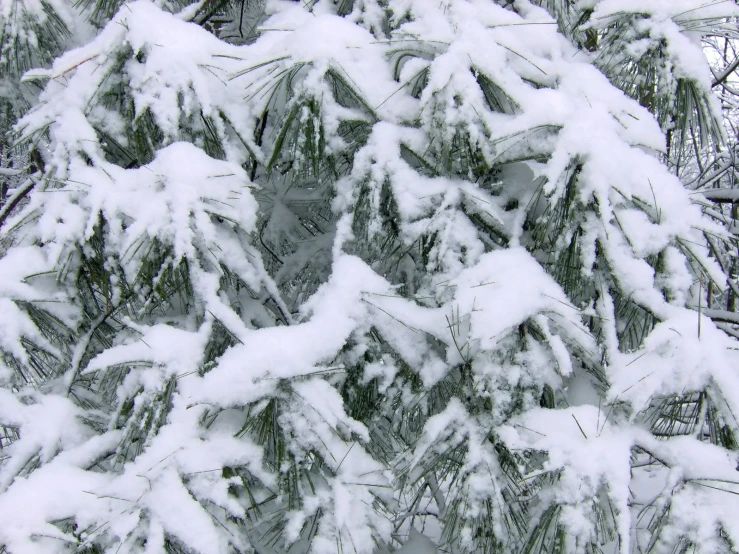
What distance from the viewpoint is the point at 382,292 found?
1231mm

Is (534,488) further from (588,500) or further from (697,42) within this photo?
(697,42)

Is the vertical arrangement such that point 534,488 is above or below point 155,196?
below

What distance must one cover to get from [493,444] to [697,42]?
113cm

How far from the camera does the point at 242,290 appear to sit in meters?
1.52

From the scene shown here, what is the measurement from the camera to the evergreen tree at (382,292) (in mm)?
1031

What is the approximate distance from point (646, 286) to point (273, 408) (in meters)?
0.85

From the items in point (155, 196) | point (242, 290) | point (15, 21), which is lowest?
point (242, 290)

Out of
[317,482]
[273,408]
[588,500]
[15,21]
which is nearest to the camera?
[588,500]

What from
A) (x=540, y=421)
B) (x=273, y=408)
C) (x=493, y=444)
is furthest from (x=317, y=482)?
(x=540, y=421)

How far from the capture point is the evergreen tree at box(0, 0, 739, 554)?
1.03 meters

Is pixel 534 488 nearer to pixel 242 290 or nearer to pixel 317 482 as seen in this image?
pixel 317 482

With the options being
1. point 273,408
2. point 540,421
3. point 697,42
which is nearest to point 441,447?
point 540,421

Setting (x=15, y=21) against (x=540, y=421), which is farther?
(x=15, y=21)

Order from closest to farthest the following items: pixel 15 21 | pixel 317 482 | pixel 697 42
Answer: pixel 317 482, pixel 697 42, pixel 15 21
